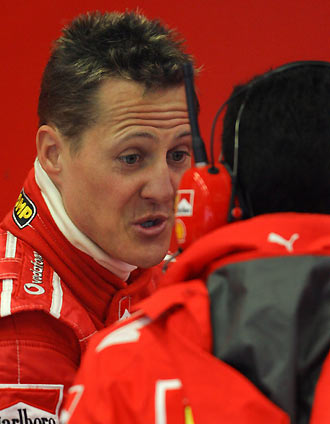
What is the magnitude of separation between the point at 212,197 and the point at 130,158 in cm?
55

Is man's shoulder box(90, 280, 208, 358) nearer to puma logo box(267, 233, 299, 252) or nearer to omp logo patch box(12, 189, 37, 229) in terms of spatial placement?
puma logo box(267, 233, 299, 252)

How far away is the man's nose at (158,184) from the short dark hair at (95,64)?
148 mm

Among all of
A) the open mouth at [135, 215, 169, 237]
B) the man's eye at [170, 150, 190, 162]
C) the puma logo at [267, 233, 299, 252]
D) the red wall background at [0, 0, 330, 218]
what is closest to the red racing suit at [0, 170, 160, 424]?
the open mouth at [135, 215, 169, 237]

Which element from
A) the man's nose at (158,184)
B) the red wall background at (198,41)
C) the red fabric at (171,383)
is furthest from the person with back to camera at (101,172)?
the red wall background at (198,41)

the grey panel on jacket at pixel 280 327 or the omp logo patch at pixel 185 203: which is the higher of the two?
the omp logo patch at pixel 185 203

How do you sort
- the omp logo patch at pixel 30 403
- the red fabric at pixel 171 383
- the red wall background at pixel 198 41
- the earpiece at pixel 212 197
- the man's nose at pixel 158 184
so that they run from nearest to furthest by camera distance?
the red fabric at pixel 171 383 < the earpiece at pixel 212 197 < the omp logo patch at pixel 30 403 < the man's nose at pixel 158 184 < the red wall background at pixel 198 41

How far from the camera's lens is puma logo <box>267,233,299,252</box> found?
2.20ft

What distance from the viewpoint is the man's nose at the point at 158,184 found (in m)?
1.27

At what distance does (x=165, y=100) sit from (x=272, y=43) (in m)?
0.97

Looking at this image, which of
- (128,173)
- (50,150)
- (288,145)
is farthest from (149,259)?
(288,145)

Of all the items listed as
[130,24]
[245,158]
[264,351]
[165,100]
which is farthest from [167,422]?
[130,24]

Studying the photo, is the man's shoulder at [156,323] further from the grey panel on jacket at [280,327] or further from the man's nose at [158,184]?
the man's nose at [158,184]

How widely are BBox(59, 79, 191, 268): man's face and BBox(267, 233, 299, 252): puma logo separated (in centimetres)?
61

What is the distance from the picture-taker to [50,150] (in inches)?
52.7
